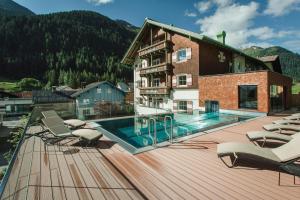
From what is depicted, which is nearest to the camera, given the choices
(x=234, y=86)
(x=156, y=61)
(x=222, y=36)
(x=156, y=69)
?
(x=234, y=86)

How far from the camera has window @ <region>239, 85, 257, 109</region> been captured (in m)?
15.5

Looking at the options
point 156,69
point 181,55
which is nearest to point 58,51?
point 156,69

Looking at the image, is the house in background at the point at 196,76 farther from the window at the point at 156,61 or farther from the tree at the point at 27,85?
the tree at the point at 27,85

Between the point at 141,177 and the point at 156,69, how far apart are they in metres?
20.9

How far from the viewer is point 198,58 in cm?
1942

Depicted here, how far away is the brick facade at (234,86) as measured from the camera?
14.5 metres

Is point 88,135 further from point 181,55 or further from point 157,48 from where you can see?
point 157,48

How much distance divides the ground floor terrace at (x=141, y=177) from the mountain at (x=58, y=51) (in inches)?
3798

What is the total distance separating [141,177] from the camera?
14.8 feet

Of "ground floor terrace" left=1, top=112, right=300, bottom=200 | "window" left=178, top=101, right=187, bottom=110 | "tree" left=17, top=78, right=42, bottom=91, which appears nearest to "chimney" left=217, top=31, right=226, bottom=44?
"window" left=178, top=101, right=187, bottom=110

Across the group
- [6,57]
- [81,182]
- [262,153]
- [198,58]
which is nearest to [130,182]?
[81,182]

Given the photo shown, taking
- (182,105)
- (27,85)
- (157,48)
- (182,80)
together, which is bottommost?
(182,105)

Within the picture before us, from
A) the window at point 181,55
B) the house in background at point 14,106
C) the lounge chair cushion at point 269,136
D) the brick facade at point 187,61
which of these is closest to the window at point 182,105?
the brick facade at point 187,61

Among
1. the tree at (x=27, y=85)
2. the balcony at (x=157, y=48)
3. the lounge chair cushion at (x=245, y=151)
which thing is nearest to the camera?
the lounge chair cushion at (x=245, y=151)
